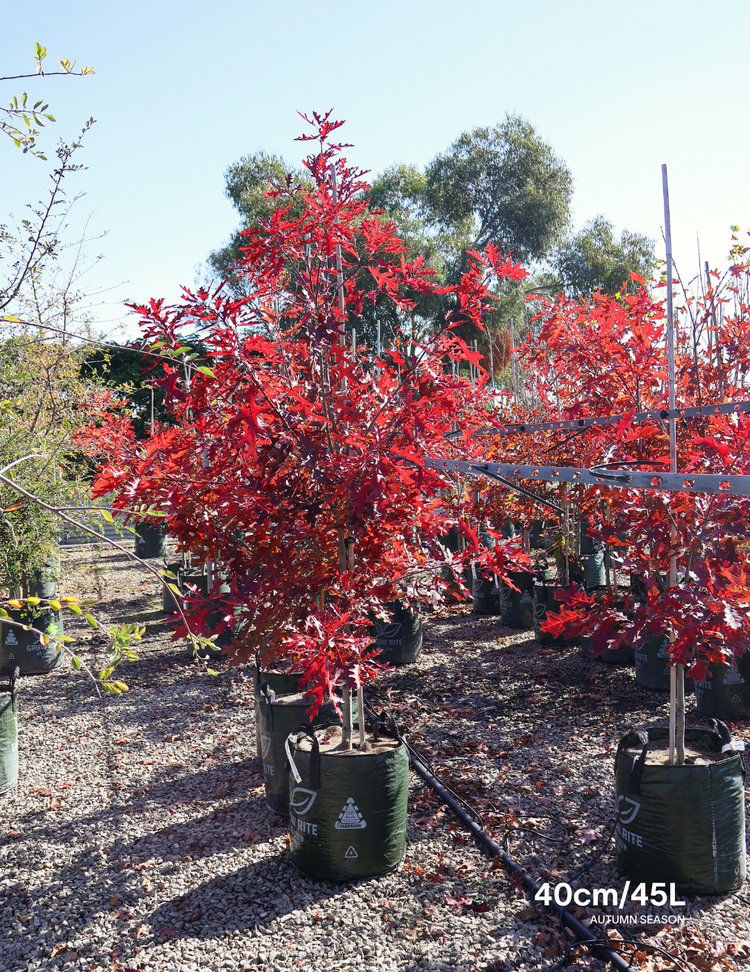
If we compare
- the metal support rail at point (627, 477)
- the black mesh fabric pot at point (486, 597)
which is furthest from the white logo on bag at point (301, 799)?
the black mesh fabric pot at point (486, 597)

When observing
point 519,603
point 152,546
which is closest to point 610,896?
point 519,603

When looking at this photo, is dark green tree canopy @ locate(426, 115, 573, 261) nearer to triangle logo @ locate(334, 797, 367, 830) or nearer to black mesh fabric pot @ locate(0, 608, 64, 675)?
black mesh fabric pot @ locate(0, 608, 64, 675)

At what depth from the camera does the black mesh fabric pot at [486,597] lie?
25.9ft

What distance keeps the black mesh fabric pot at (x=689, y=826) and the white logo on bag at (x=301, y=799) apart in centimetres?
132

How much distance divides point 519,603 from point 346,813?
4.53 meters

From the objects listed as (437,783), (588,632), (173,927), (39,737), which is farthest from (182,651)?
(588,632)

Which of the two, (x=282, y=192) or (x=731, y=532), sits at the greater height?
(x=282, y=192)

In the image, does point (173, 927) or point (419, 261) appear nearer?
point (173, 927)

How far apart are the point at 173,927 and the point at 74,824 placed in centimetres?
118

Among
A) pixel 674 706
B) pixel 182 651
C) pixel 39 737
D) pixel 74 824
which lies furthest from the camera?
pixel 182 651

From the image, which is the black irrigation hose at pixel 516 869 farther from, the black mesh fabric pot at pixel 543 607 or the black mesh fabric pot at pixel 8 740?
the black mesh fabric pot at pixel 543 607

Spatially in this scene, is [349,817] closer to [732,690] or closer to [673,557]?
[673,557]

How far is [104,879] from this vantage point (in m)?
3.18

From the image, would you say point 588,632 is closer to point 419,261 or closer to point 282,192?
point 419,261
